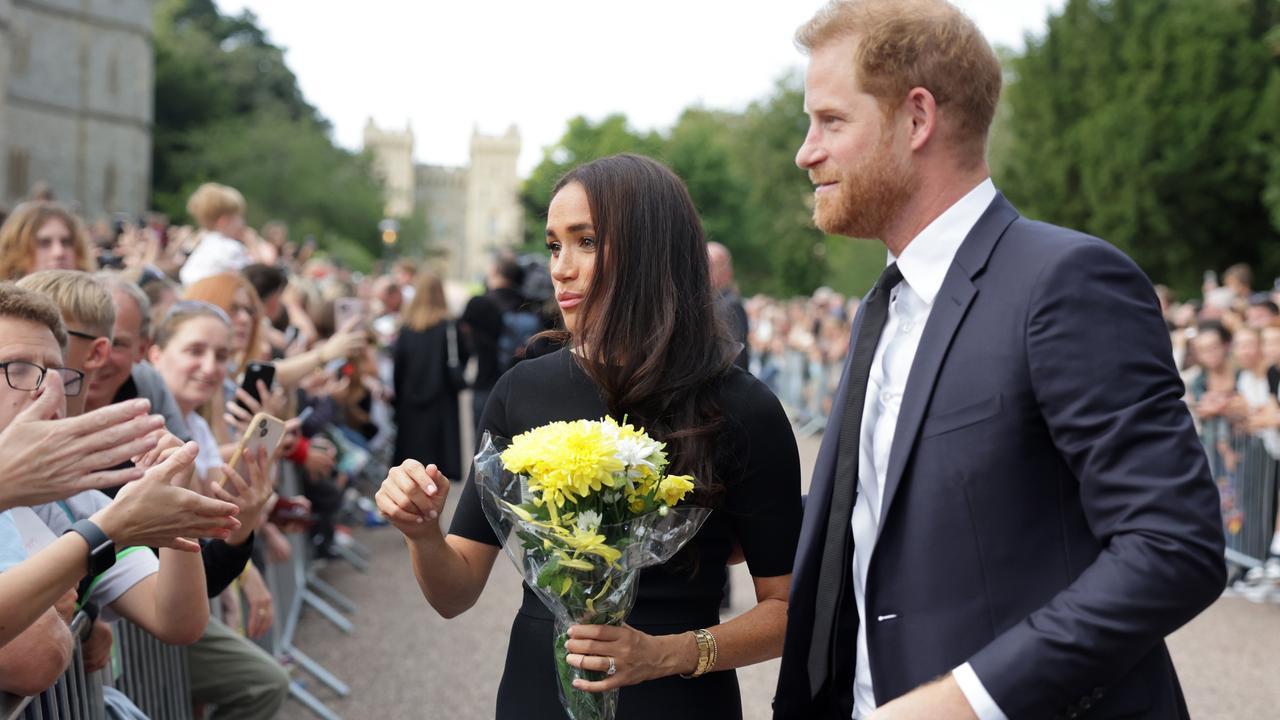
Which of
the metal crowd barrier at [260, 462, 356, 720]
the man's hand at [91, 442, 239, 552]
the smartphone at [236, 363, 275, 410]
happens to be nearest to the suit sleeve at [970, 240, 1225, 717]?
the man's hand at [91, 442, 239, 552]

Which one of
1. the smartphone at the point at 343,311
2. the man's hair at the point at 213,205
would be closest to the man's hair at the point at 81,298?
the man's hair at the point at 213,205

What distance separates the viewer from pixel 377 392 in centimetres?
1445

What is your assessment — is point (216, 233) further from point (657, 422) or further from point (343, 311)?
point (657, 422)

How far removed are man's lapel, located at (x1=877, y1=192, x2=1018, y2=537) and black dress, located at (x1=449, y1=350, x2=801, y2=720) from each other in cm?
55

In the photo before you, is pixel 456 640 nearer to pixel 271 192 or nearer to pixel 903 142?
pixel 903 142

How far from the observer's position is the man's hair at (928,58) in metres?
2.47

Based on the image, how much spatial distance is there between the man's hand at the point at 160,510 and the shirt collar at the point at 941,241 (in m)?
1.57

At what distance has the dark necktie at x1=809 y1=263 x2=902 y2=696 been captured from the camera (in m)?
2.57

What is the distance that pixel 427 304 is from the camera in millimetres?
13289

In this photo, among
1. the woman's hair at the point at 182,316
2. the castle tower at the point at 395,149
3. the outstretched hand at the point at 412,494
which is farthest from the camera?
the castle tower at the point at 395,149

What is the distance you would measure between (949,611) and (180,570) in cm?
213

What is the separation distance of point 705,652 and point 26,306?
194 centimetres

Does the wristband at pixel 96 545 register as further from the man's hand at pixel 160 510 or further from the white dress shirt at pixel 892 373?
the white dress shirt at pixel 892 373

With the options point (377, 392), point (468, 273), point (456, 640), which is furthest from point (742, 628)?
point (468, 273)
